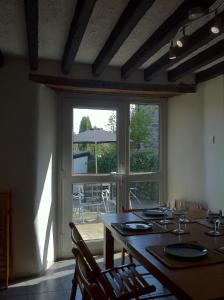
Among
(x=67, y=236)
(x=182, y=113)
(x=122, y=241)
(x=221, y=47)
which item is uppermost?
(x=221, y=47)

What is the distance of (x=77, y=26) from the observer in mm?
2326

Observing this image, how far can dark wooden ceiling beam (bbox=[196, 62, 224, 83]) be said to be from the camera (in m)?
3.29

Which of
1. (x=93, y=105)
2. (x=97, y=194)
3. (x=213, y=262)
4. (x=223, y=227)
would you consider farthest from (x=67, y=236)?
(x=213, y=262)

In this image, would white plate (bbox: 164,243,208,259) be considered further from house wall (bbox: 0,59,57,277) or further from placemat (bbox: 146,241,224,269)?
house wall (bbox: 0,59,57,277)

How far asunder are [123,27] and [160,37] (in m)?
0.38

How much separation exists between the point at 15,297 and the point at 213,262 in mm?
2049

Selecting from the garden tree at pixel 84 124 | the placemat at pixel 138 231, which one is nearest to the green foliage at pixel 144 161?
the garden tree at pixel 84 124

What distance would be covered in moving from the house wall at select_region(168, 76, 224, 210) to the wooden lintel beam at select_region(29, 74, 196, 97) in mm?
221

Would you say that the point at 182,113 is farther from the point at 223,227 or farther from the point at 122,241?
the point at 122,241

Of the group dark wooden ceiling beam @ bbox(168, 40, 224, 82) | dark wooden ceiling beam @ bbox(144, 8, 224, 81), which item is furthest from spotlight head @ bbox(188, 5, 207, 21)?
dark wooden ceiling beam @ bbox(168, 40, 224, 82)

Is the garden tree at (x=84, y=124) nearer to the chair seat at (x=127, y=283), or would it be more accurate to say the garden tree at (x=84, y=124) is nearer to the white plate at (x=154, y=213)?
the white plate at (x=154, y=213)

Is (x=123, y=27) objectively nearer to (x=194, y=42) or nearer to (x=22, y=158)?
(x=194, y=42)

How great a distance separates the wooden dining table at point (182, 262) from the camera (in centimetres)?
139

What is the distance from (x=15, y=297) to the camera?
9.49 ft
